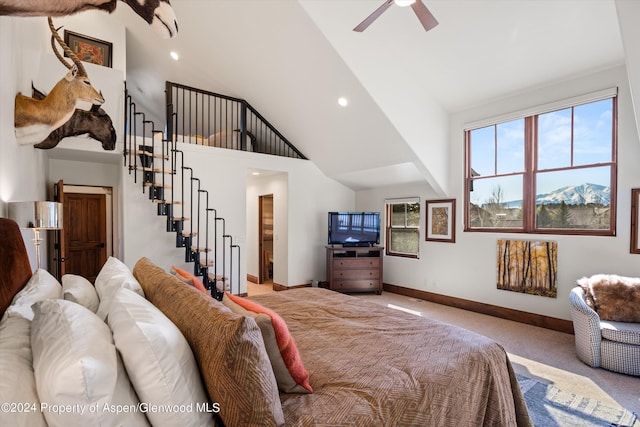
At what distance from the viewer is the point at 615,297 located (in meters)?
3.19

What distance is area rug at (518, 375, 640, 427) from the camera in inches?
85.9

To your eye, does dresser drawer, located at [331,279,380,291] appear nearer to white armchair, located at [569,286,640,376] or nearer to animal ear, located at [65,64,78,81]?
white armchair, located at [569,286,640,376]

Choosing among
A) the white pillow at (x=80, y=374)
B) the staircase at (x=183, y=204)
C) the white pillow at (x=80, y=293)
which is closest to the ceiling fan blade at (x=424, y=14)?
the white pillow at (x=80, y=374)

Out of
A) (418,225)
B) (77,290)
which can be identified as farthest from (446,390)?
(418,225)

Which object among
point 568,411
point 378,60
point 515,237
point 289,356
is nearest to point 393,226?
point 515,237

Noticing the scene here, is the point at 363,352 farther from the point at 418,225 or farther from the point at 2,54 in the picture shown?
the point at 418,225

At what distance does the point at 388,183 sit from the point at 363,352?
4.83 m

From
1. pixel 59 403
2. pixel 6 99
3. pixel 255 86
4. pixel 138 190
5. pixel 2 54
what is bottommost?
pixel 59 403

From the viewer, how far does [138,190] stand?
4508mm

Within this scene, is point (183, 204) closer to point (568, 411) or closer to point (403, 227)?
point (403, 227)

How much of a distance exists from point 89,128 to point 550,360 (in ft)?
18.9

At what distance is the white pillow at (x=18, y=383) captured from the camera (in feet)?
2.60

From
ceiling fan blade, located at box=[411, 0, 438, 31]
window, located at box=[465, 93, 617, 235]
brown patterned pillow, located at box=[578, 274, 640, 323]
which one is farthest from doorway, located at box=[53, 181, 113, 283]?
brown patterned pillow, located at box=[578, 274, 640, 323]

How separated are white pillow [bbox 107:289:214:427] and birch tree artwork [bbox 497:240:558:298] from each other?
4.53 metres
